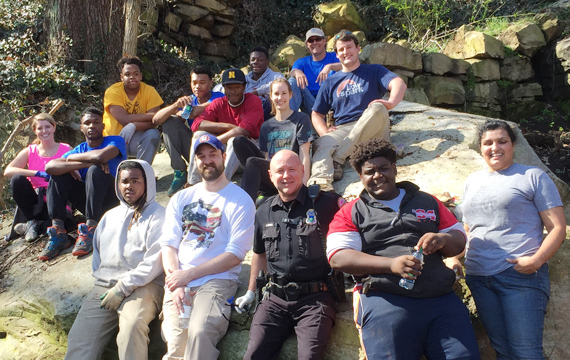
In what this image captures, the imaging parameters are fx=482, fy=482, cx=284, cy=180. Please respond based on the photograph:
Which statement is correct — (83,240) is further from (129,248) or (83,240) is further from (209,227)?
(209,227)

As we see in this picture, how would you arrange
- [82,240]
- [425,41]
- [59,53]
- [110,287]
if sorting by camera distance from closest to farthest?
[110,287]
[82,240]
[59,53]
[425,41]

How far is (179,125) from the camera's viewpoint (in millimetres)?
5371

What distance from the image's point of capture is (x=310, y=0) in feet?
37.0

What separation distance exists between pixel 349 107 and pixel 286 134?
0.93 metres

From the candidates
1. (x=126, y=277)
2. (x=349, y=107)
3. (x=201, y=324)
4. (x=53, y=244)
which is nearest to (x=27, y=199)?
(x=53, y=244)

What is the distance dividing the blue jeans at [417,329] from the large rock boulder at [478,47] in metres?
6.94

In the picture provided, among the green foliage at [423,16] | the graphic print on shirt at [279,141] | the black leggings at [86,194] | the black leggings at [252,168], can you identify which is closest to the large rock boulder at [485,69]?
the green foliage at [423,16]

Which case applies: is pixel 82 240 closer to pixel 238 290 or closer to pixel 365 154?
pixel 238 290

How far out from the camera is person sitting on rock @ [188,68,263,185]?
4.88 meters

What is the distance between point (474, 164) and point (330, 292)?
247cm

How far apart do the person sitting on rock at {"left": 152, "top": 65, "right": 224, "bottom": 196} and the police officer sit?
7.20 feet

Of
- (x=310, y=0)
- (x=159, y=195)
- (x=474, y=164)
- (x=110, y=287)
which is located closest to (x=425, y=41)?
(x=310, y=0)

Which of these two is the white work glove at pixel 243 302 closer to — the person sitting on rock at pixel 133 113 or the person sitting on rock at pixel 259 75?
the person sitting on rock at pixel 133 113

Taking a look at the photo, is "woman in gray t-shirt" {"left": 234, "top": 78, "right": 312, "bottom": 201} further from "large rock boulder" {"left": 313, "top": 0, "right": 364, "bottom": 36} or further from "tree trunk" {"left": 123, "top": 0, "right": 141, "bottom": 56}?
"large rock boulder" {"left": 313, "top": 0, "right": 364, "bottom": 36}
